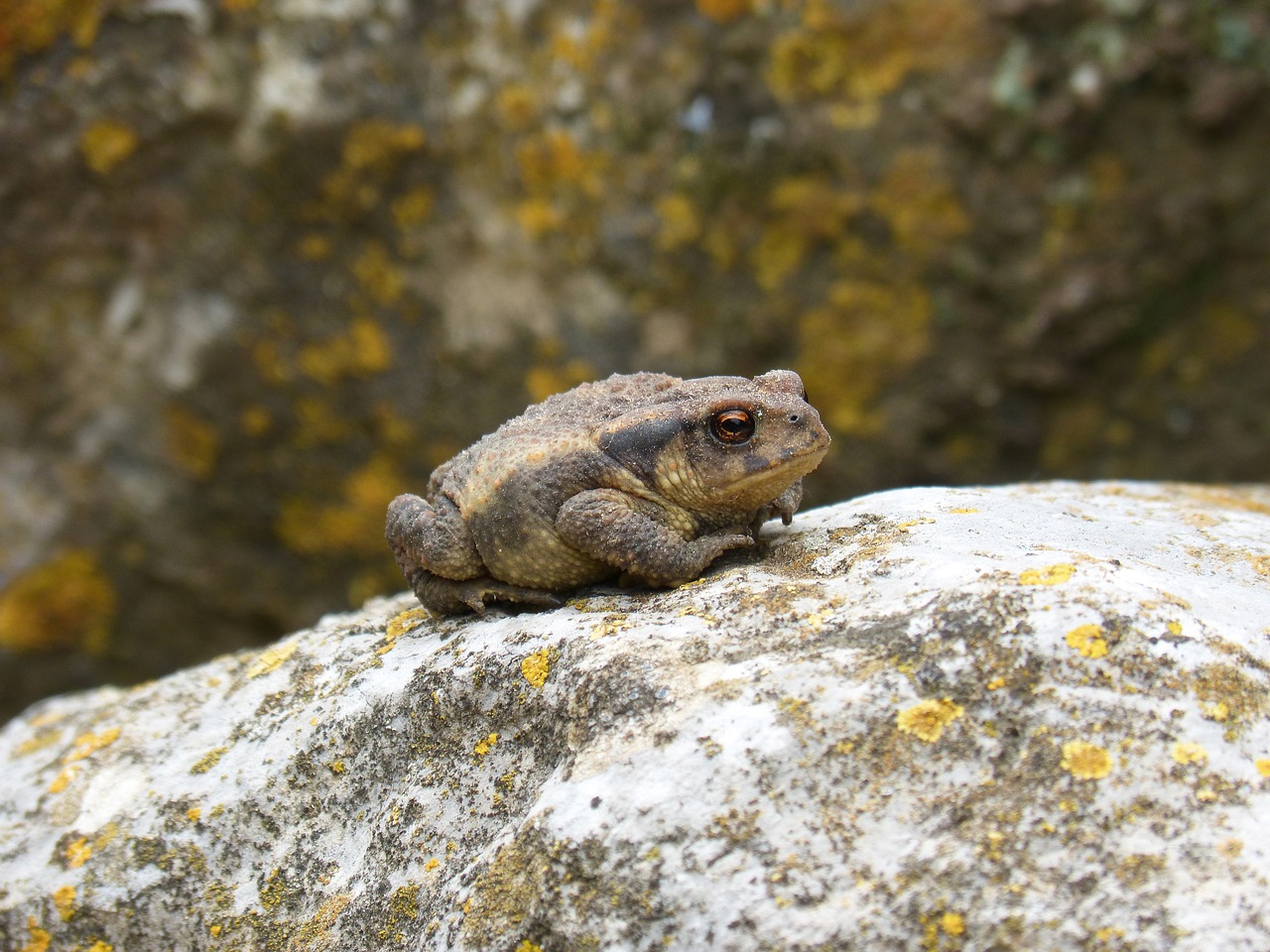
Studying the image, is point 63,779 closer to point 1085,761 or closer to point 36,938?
point 36,938

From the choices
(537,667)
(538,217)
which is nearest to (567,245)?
(538,217)

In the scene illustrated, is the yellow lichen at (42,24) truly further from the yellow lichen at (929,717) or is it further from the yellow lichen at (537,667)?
the yellow lichen at (929,717)

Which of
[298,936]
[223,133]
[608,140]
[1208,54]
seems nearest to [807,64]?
[608,140]

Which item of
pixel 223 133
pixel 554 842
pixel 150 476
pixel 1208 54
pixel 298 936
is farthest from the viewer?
pixel 150 476

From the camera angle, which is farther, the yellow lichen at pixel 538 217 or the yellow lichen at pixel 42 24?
the yellow lichen at pixel 538 217

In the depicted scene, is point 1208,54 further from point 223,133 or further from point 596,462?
point 223,133

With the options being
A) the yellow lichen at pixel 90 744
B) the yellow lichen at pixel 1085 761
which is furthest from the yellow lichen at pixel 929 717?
the yellow lichen at pixel 90 744
